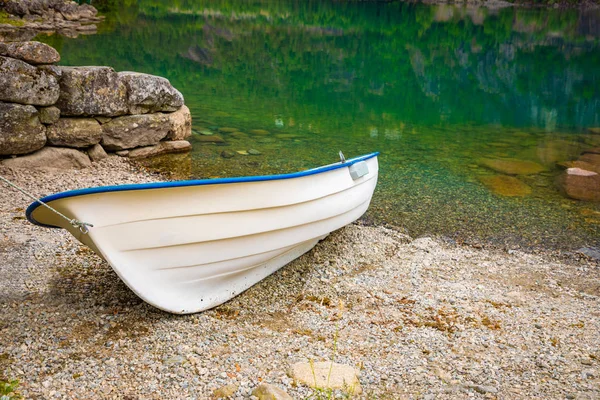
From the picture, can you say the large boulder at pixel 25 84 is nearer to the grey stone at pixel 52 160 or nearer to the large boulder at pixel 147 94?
the grey stone at pixel 52 160

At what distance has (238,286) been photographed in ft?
17.9

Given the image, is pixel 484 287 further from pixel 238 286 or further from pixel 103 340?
pixel 103 340

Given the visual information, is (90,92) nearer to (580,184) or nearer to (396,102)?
(580,184)

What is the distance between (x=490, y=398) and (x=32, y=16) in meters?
33.2

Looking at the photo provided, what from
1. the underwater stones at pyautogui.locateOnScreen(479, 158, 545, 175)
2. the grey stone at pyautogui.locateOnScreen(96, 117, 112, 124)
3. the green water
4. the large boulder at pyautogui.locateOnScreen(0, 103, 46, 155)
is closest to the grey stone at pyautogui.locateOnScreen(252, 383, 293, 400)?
the green water

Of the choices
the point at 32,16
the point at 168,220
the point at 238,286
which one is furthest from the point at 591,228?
the point at 32,16

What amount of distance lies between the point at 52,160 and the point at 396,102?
1307cm

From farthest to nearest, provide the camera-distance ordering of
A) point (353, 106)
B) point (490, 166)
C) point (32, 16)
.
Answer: point (32, 16)
point (353, 106)
point (490, 166)

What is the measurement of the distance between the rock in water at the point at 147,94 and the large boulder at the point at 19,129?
1681 mm

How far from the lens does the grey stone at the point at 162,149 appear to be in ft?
33.8

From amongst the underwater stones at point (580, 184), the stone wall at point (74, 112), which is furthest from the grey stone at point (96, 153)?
the underwater stones at point (580, 184)

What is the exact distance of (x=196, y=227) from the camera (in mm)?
4594

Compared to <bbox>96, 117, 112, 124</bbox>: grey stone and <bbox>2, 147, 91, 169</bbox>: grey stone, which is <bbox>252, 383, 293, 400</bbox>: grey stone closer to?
<bbox>2, 147, 91, 169</bbox>: grey stone

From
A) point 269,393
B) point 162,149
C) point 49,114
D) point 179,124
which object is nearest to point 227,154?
point 179,124
